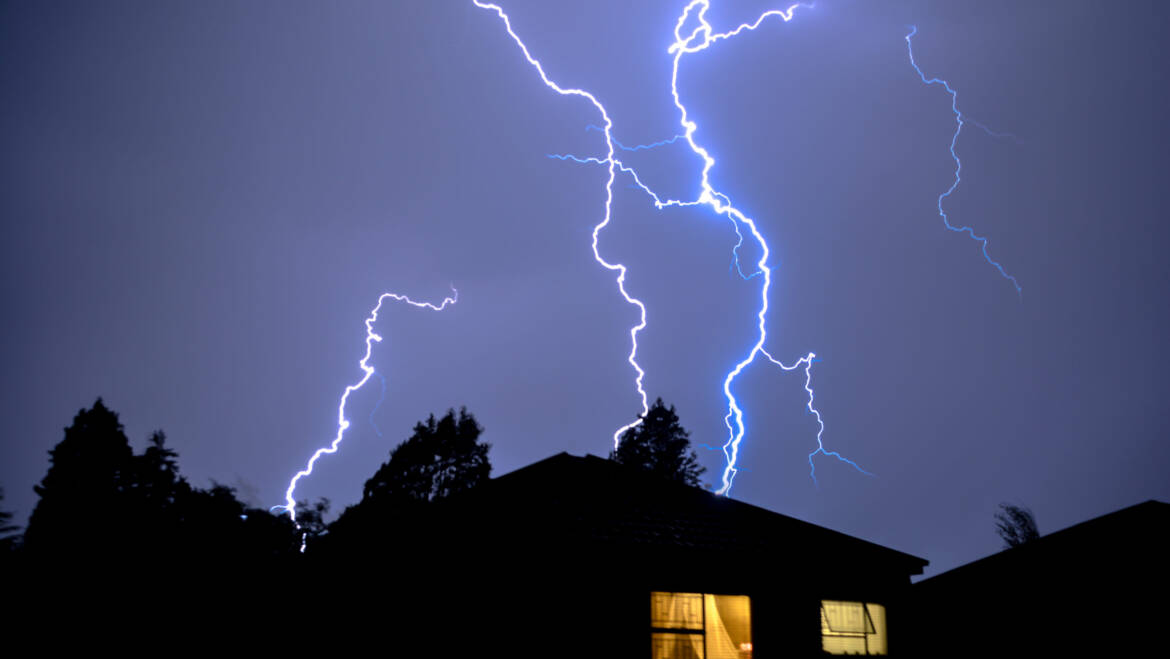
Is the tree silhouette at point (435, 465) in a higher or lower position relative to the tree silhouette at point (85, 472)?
higher

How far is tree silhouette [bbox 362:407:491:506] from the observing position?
20172 mm

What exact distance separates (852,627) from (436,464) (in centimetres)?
1456

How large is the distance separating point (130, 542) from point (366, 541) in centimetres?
280

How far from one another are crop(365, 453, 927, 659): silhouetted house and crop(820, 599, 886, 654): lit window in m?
0.02

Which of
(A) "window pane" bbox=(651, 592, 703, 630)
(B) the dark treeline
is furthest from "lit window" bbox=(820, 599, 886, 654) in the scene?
(B) the dark treeline

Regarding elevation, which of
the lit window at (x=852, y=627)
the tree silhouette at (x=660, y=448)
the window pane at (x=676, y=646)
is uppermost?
the tree silhouette at (x=660, y=448)

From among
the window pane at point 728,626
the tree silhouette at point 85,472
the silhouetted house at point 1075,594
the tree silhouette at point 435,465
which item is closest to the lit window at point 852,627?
the silhouetted house at point 1075,594

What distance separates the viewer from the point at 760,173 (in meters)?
84.3

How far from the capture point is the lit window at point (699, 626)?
7.72 m

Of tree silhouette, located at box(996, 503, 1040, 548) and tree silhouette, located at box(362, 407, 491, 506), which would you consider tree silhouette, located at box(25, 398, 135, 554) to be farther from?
tree silhouette, located at box(996, 503, 1040, 548)

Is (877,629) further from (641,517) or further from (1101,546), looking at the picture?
(641,517)

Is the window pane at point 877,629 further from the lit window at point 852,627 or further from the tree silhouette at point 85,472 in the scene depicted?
A: the tree silhouette at point 85,472

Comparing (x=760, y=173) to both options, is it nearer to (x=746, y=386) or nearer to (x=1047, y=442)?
(x=746, y=386)

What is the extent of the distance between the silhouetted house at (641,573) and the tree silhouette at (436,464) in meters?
11.4
